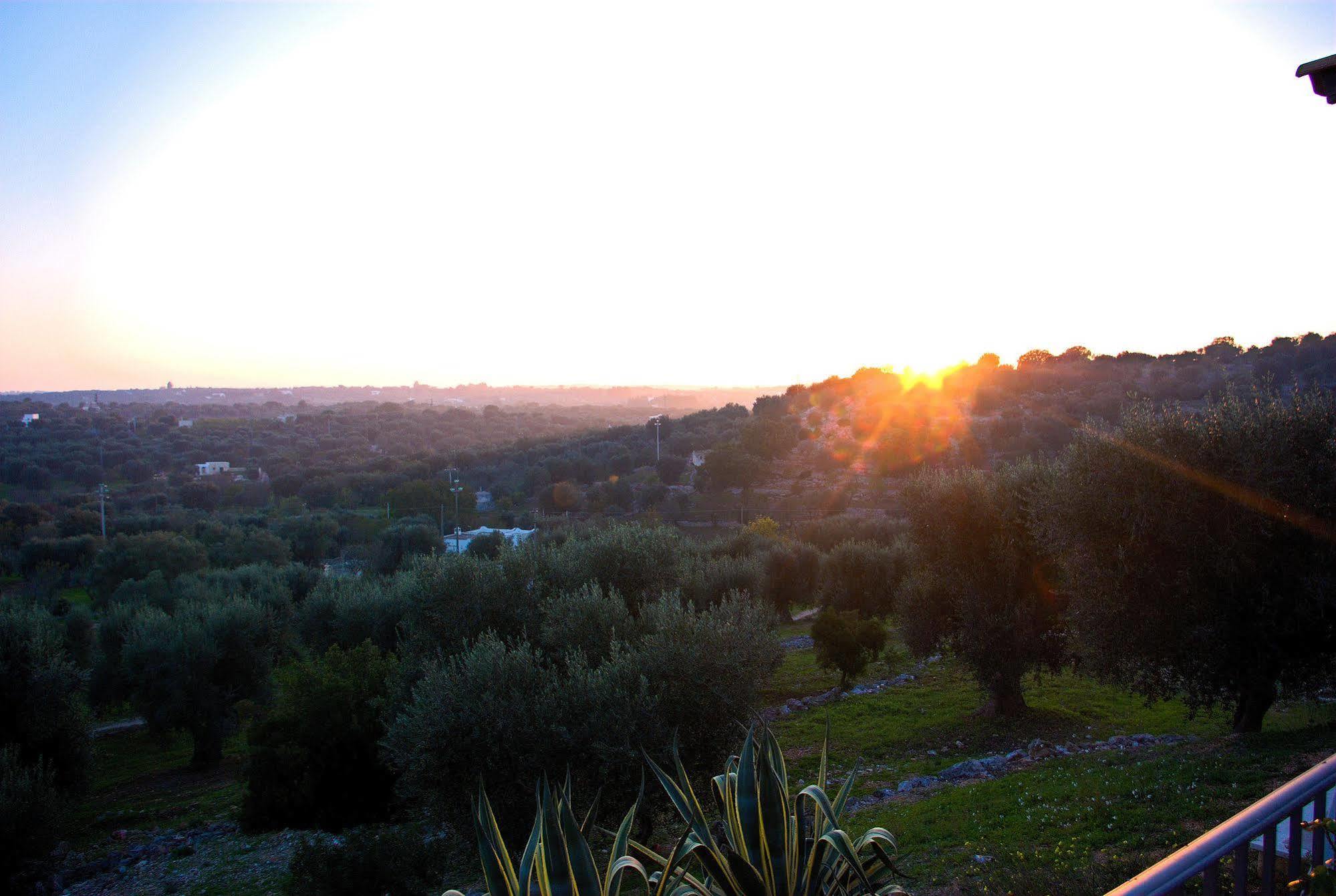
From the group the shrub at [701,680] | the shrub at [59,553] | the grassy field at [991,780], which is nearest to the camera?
the grassy field at [991,780]

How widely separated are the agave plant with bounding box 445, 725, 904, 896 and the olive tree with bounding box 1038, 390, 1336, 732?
282 inches

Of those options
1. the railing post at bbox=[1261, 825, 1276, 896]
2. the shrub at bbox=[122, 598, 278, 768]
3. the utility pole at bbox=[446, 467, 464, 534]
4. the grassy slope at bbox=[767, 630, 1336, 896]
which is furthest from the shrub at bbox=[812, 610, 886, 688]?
the utility pole at bbox=[446, 467, 464, 534]

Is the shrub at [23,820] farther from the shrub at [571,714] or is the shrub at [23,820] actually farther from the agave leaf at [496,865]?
the agave leaf at [496,865]

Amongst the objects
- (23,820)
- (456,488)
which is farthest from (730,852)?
(456,488)

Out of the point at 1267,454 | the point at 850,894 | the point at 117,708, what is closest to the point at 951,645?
the point at 1267,454

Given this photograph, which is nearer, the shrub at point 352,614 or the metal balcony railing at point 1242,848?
the metal balcony railing at point 1242,848

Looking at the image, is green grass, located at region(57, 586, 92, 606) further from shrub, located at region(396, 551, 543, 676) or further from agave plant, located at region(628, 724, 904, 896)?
agave plant, located at region(628, 724, 904, 896)

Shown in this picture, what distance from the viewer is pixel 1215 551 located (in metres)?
9.48

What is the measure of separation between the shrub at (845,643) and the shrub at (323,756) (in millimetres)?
9617

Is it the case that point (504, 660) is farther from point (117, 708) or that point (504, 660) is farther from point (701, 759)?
point (117, 708)

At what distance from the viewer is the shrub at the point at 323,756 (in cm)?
1421

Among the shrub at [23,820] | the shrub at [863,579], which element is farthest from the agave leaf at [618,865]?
the shrub at [863,579]

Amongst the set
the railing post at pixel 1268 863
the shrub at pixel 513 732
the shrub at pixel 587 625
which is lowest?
the shrub at pixel 513 732

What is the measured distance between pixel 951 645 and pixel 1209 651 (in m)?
5.64
